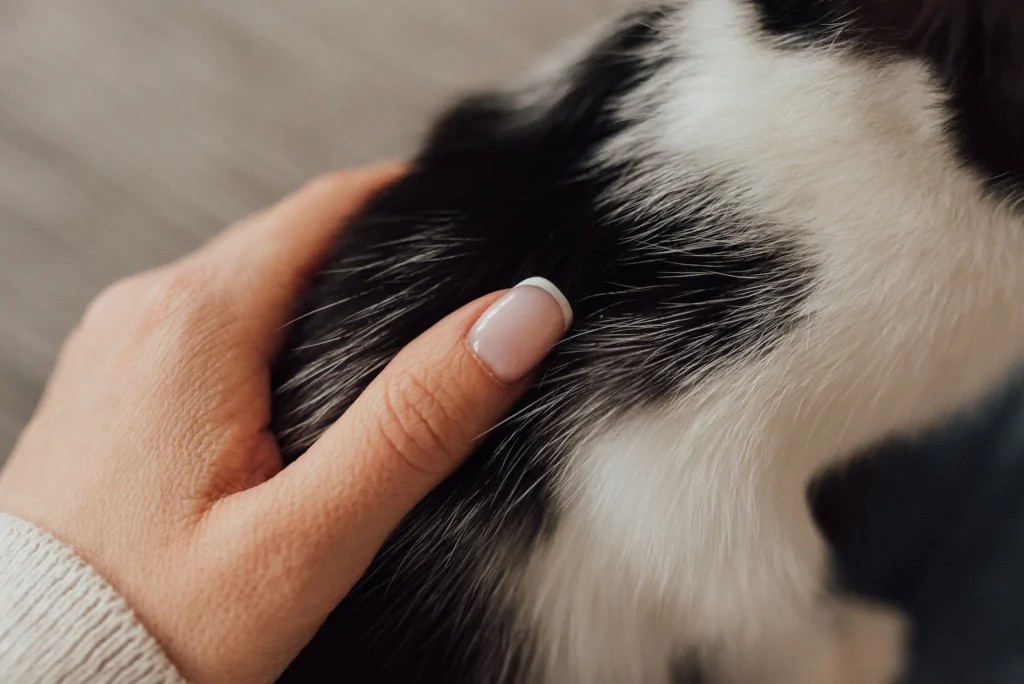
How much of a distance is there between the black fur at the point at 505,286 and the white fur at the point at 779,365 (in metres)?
0.02

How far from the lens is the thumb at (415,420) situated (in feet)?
1.48

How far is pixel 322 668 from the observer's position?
1.60ft

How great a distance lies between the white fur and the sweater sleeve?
218 millimetres

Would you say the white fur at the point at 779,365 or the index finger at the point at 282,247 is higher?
the index finger at the point at 282,247

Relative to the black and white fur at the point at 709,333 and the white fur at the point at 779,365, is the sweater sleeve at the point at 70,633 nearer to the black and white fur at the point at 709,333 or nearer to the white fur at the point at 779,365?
the black and white fur at the point at 709,333

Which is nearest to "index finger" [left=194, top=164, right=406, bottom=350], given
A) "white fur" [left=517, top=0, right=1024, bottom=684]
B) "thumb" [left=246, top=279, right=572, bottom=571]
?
"thumb" [left=246, top=279, right=572, bottom=571]

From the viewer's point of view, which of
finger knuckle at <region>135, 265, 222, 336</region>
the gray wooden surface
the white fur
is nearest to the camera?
the white fur

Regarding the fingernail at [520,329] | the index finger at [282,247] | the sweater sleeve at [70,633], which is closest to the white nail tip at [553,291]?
the fingernail at [520,329]

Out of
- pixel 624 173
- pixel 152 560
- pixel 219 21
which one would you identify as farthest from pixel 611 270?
pixel 219 21

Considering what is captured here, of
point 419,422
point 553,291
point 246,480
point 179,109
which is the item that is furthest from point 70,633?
point 179,109

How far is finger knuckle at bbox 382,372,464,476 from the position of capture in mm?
450

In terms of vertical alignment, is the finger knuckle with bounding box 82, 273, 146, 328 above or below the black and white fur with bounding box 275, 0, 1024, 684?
above

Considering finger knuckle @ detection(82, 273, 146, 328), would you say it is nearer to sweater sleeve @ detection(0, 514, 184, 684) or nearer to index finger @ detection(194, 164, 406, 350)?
index finger @ detection(194, 164, 406, 350)

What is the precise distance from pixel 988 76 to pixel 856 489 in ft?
0.82
